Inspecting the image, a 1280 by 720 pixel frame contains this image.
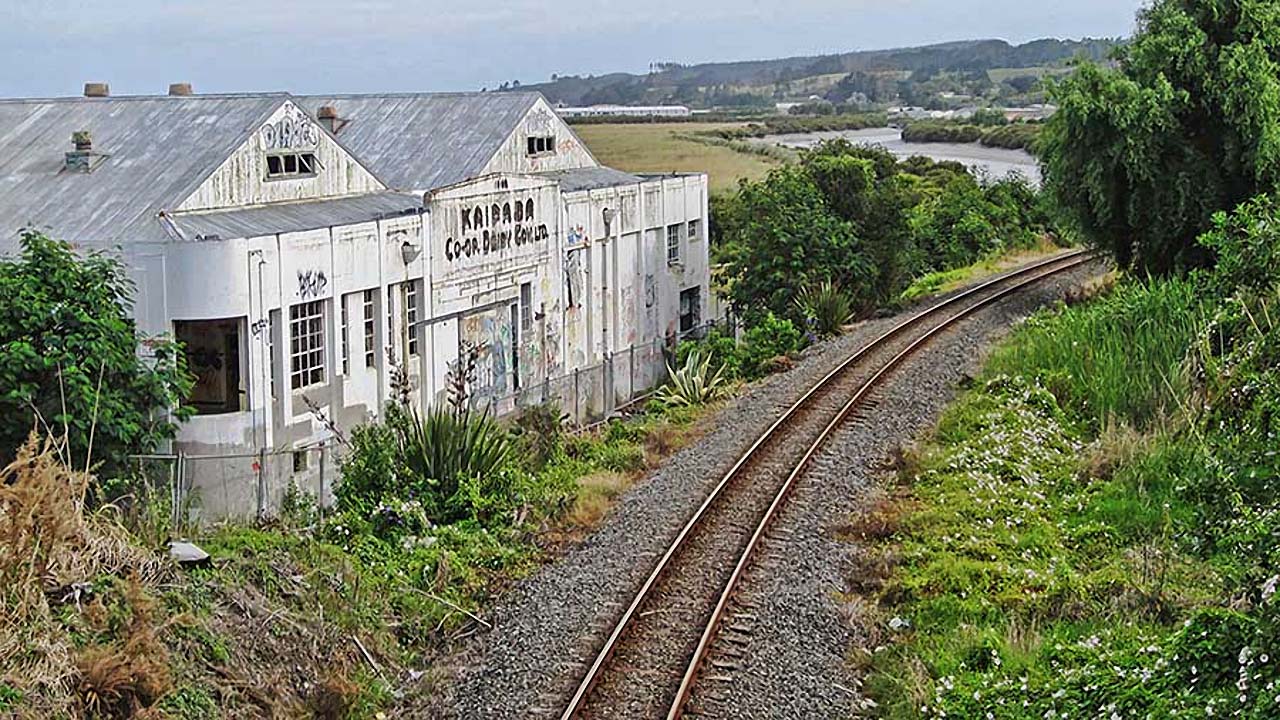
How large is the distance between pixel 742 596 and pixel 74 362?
9736 millimetres

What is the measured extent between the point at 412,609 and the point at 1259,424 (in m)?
7.79

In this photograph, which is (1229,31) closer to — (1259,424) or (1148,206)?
(1148,206)

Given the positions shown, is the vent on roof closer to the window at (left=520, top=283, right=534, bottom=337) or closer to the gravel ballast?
the window at (left=520, top=283, right=534, bottom=337)

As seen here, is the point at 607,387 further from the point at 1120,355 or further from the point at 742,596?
the point at 742,596

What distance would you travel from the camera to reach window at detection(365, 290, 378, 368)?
25141mm

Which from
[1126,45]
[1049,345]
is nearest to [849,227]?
[1126,45]

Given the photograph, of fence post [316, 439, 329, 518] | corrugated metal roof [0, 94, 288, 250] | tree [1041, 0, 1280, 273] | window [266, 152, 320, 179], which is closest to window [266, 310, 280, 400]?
fence post [316, 439, 329, 518]

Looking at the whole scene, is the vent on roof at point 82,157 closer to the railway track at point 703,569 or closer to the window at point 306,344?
the window at point 306,344

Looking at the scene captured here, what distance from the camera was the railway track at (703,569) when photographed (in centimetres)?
1240

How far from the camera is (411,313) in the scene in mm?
26453

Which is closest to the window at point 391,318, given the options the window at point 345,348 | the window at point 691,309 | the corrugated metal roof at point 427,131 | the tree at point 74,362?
the window at point 345,348

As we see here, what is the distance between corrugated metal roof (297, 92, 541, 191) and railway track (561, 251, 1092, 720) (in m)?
10.2

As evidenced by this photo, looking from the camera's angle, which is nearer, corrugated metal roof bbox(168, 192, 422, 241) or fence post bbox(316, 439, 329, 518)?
fence post bbox(316, 439, 329, 518)

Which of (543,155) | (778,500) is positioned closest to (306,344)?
(778,500)
